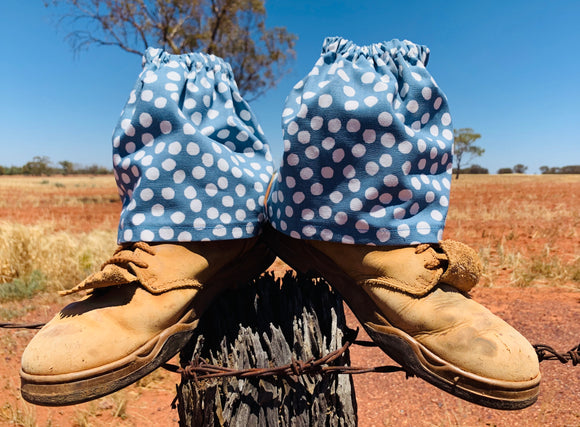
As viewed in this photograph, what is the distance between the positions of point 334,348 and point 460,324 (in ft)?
1.11

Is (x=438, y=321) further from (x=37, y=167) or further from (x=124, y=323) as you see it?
(x=37, y=167)

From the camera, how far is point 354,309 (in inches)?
43.1

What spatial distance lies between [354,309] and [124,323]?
2.02ft

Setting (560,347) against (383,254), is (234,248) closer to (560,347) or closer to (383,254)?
(383,254)

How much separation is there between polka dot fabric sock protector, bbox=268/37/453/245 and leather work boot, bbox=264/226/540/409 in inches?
2.4

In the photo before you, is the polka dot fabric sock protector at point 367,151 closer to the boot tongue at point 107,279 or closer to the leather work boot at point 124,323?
the leather work boot at point 124,323

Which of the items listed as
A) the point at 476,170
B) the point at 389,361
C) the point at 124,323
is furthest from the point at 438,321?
the point at 476,170

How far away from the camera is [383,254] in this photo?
101 centimetres

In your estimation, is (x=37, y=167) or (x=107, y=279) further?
(x=37, y=167)

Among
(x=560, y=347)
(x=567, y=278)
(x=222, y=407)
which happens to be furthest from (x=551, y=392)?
(x=567, y=278)

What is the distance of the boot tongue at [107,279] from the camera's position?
918 mm

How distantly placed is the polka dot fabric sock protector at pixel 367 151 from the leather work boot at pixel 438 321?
0.20ft

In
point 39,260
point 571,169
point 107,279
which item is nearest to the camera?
point 107,279

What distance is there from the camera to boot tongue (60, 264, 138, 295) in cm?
92
